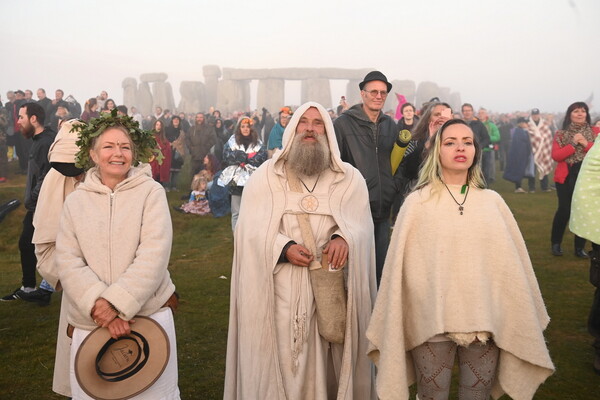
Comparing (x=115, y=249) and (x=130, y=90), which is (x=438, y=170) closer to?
(x=115, y=249)

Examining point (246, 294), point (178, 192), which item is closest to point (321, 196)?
point (246, 294)

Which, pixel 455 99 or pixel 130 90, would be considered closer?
pixel 130 90

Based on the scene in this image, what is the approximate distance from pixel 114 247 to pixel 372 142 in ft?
9.22

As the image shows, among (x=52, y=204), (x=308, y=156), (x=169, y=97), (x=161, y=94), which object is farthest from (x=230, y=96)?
(x=308, y=156)

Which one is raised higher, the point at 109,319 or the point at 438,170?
the point at 438,170

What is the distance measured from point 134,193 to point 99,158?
1.01 feet

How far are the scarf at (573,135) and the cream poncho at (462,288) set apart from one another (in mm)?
5433

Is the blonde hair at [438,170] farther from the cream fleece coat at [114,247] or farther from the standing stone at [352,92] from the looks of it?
the standing stone at [352,92]

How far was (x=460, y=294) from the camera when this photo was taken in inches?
124

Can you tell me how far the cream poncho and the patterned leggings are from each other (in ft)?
0.31

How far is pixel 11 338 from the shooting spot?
232 inches

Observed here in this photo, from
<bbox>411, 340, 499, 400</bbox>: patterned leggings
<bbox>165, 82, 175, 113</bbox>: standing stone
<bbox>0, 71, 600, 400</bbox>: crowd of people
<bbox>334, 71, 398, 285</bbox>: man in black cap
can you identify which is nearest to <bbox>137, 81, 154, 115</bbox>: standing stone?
<bbox>165, 82, 175, 113</bbox>: standing stone

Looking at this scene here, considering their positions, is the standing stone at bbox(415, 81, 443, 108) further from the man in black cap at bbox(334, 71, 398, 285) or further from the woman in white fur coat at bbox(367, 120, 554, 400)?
the woman in white fur coat at bbox(367, 120, 554, 400)

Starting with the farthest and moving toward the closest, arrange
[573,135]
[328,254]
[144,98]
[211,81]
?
1. [211,81]
2. [144,98]
3. [573,135]
4. [328,254]
